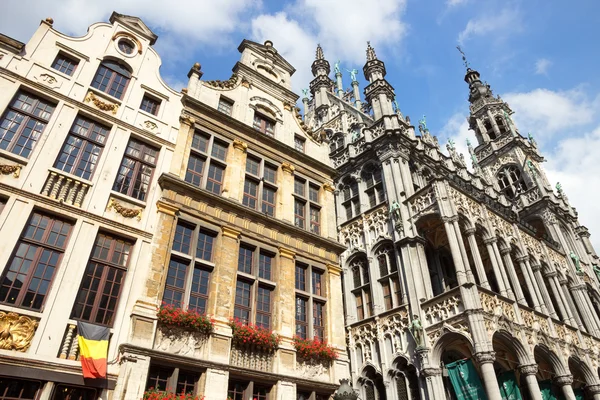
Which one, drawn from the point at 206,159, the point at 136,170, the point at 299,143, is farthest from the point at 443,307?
the point at 136,170

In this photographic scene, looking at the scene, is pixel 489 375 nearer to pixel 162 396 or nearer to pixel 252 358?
pixel 252 358

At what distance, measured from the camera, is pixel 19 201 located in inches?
420

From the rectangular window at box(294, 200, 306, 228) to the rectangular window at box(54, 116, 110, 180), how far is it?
760cm

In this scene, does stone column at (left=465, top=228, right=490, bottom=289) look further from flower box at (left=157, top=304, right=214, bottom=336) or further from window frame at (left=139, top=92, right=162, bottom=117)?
window frame at (left=139, top=92, right=162, bottom=117)

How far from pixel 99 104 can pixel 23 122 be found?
7.79 feet

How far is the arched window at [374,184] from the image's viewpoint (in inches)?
951

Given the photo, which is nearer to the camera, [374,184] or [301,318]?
[301,318]

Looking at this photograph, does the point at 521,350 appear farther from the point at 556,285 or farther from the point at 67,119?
the point at 67,119

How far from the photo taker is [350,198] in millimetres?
25797

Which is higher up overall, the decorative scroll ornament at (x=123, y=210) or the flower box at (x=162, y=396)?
the decorative scroll ornament at (x=123, y=210)

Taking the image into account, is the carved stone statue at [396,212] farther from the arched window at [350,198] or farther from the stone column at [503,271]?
the stone column at [503,271]

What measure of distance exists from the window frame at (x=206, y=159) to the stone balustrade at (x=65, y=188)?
133 inches

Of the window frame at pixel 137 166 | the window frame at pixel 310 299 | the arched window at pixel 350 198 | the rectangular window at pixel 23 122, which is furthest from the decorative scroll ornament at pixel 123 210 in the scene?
the arched window at pixel 350 198

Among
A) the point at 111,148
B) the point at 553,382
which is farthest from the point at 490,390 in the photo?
the point at 111,148
